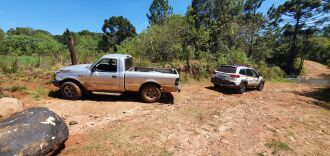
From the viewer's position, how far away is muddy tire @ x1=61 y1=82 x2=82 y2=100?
876cm

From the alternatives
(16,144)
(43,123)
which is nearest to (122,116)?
(43,123)

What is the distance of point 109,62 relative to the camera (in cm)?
898

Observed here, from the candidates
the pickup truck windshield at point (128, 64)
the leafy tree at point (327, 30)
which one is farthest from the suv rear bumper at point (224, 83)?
the leafy tree at point (327, 30)

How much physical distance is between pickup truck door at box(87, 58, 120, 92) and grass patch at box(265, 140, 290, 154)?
5.61 m

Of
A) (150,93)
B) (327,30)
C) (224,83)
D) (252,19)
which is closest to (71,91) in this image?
(150,93)

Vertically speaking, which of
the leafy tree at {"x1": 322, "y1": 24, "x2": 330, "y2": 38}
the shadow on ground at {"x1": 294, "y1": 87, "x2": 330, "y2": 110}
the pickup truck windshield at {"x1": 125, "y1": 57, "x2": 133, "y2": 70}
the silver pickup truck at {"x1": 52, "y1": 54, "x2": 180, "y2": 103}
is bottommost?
the shadow on ground at {"x1": 294, "y1": 87, "x2": 330, "y2": 110}

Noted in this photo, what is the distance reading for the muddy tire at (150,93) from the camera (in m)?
9.03

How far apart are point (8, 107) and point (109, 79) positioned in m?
3.32

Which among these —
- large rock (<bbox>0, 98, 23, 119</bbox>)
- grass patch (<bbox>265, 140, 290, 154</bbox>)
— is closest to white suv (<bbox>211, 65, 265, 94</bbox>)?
grass patch (<bbox>265, 140, 290, 154</bbox>)

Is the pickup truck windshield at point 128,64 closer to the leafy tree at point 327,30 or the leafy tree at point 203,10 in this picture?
the leafy tree at point 203,10

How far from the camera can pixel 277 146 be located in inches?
259

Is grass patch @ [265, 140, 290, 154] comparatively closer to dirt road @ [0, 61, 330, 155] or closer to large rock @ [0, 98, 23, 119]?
dirt road @ [0, 61, 330, 155]

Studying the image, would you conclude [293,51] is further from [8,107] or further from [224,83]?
[8,107]

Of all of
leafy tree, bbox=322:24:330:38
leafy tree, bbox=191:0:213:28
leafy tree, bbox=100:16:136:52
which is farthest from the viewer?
leafy tree, bbox=100:16:136:52
